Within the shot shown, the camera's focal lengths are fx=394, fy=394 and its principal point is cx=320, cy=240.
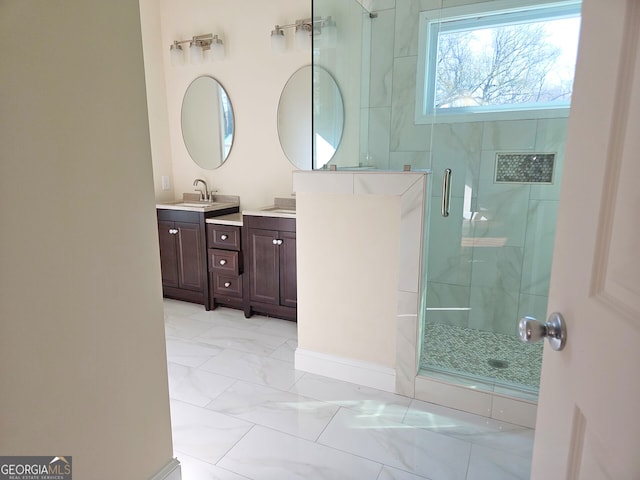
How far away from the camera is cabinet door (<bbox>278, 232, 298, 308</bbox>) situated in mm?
3004

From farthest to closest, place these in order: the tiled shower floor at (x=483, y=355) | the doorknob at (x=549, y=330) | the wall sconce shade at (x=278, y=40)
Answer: the wall sconce shade at (x=278, y=40) → the tiled shower floor at (x=483, y=355) → the doorknob at (x=549, y=330)

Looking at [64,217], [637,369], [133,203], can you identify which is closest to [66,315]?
[64,217]

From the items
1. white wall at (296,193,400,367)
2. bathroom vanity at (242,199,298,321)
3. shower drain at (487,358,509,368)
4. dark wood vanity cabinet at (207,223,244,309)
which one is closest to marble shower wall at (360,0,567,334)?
shower drain at (487,358,509,368)

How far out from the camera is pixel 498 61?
2.64m

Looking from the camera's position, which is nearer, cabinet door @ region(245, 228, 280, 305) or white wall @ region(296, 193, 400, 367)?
white wall @ region(296, 193, 400, 367)

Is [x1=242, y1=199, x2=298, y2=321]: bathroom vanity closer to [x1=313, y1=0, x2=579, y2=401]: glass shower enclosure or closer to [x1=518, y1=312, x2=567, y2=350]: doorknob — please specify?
[x1=313, y1=0, x2=579, y2=401]: glass shower enclosure

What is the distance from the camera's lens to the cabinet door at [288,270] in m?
3.00

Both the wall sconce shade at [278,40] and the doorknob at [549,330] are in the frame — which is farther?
the wall sconce shade at [278,40]

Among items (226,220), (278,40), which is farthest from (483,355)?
(278,40)

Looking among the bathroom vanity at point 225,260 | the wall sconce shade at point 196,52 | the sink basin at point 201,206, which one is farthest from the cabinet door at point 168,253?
the wall sconce shade at point 196,52

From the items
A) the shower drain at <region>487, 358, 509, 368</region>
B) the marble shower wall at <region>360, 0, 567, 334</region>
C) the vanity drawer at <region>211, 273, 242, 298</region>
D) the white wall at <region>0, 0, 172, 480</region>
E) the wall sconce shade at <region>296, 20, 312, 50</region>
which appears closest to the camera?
the white wall at <region>0, 0, 172, 480</region>

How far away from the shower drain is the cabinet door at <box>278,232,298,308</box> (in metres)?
1.43

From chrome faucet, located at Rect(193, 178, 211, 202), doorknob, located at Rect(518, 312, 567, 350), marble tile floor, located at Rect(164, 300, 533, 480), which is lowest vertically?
marble tile floor, located at Rect(164, 300, 533, 480)

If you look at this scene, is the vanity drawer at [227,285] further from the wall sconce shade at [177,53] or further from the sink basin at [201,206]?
the wall sconce shade at [177,53]
